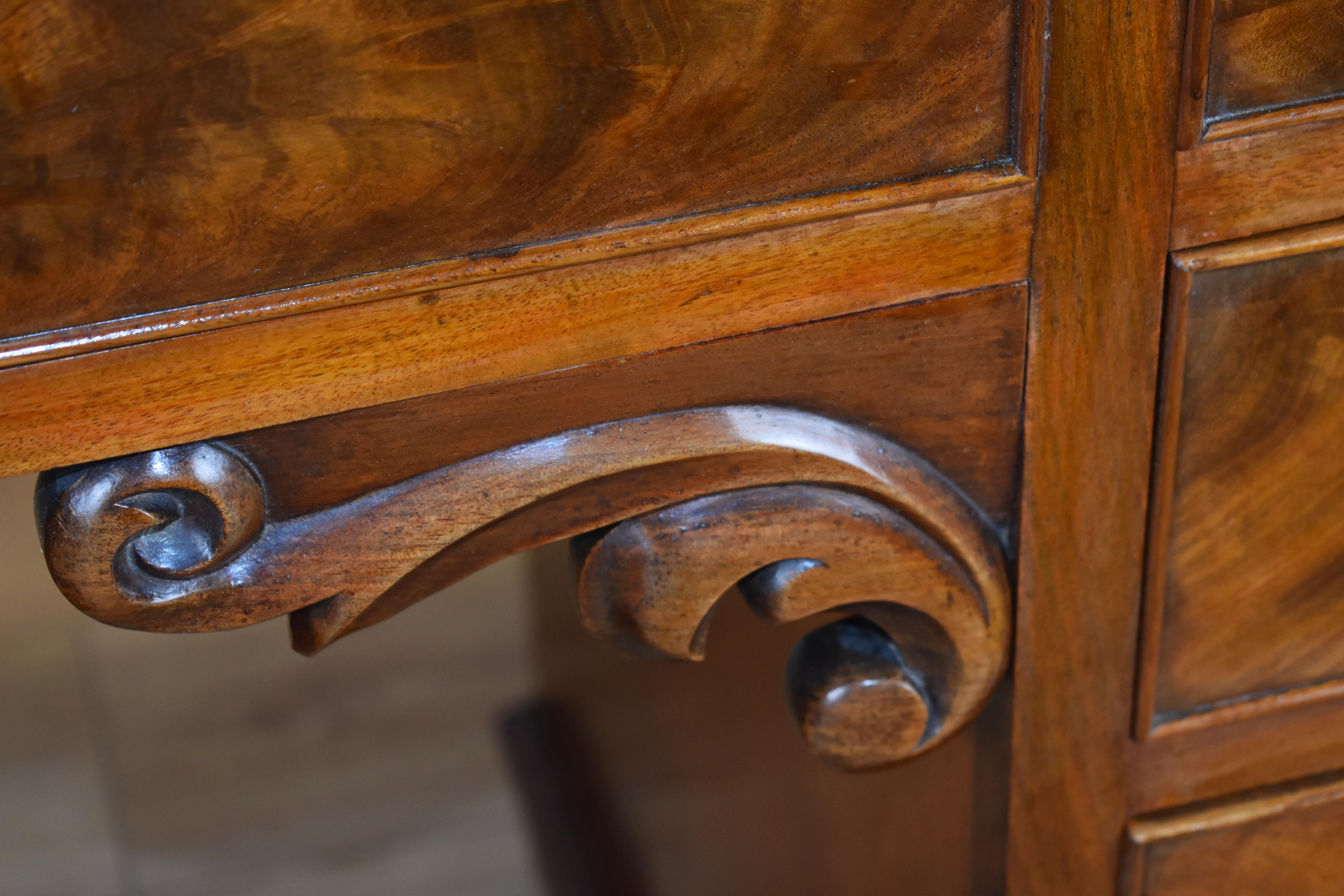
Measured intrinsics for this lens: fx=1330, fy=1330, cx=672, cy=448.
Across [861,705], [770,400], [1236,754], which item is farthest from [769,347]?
[1236,754]

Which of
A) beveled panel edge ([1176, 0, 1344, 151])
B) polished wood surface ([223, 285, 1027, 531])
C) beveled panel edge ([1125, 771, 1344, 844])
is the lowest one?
beveled panel edge ([1125, 771, 1344, 844])

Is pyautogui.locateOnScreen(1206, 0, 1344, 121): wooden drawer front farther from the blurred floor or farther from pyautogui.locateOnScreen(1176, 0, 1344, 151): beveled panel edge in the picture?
the blurred floor

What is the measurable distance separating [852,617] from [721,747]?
247 mm

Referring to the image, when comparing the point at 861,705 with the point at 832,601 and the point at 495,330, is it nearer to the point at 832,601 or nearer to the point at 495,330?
the point at 832,601

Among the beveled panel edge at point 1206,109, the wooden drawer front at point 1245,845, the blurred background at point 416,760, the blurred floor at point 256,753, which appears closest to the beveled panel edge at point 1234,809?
the wooden drawer front at point 1245,845

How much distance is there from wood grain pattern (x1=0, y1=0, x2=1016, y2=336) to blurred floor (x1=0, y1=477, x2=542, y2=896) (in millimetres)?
798

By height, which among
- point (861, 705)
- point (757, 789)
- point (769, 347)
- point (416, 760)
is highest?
point (769, 347)

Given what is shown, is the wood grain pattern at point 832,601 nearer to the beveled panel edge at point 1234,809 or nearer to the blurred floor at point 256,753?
the beveled panel edge at point 1234,809

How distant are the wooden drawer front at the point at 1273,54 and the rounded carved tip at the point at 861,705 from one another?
0.59 feet

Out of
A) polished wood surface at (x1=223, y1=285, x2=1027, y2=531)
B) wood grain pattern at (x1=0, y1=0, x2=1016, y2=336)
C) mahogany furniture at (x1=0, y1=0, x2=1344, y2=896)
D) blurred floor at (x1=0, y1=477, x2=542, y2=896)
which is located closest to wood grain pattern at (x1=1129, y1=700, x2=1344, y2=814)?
mahogany furniture at (x1=0, y1=0, x2=1344, y2=896)

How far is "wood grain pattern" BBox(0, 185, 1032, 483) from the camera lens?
0.97 ft

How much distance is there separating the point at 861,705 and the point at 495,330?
161 mm

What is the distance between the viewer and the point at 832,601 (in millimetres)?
371

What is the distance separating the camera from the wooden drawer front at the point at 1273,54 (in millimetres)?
336
